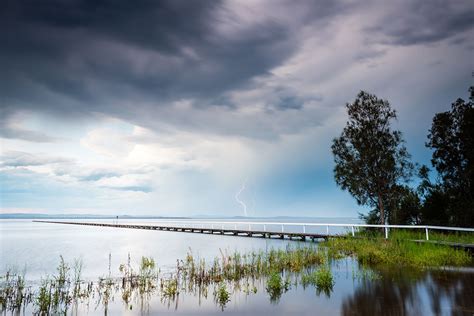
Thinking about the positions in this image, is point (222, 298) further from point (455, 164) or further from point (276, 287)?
point (455, 164)

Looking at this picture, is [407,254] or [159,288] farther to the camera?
[407,254]

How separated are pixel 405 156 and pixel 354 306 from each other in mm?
25337

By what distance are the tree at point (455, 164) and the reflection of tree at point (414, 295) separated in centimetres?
1587

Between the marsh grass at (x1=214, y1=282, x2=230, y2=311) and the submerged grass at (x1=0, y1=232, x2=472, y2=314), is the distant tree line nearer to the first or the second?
the submerged grass at (x1=0, y1=232, x2=472, y2=314)

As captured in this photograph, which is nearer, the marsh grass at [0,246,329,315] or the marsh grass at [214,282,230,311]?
the marsh grass at [214,282,230,311]

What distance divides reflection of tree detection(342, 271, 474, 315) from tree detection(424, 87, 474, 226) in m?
15.9

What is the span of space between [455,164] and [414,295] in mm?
22665

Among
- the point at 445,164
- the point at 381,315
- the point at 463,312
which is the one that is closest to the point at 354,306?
the point at 381,315

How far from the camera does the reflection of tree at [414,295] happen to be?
413 inches

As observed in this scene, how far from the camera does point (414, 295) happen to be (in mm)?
12172

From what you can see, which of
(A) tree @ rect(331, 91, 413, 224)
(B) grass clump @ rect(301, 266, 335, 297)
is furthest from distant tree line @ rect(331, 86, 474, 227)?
(B) grass clump @ rect(301, 266, 335, 297)

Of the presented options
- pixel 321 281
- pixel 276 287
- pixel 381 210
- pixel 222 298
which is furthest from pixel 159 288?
pixel 381 210

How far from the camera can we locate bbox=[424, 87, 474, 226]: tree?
28797 millimetres

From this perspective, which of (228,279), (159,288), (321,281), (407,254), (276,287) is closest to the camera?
(276,287)
